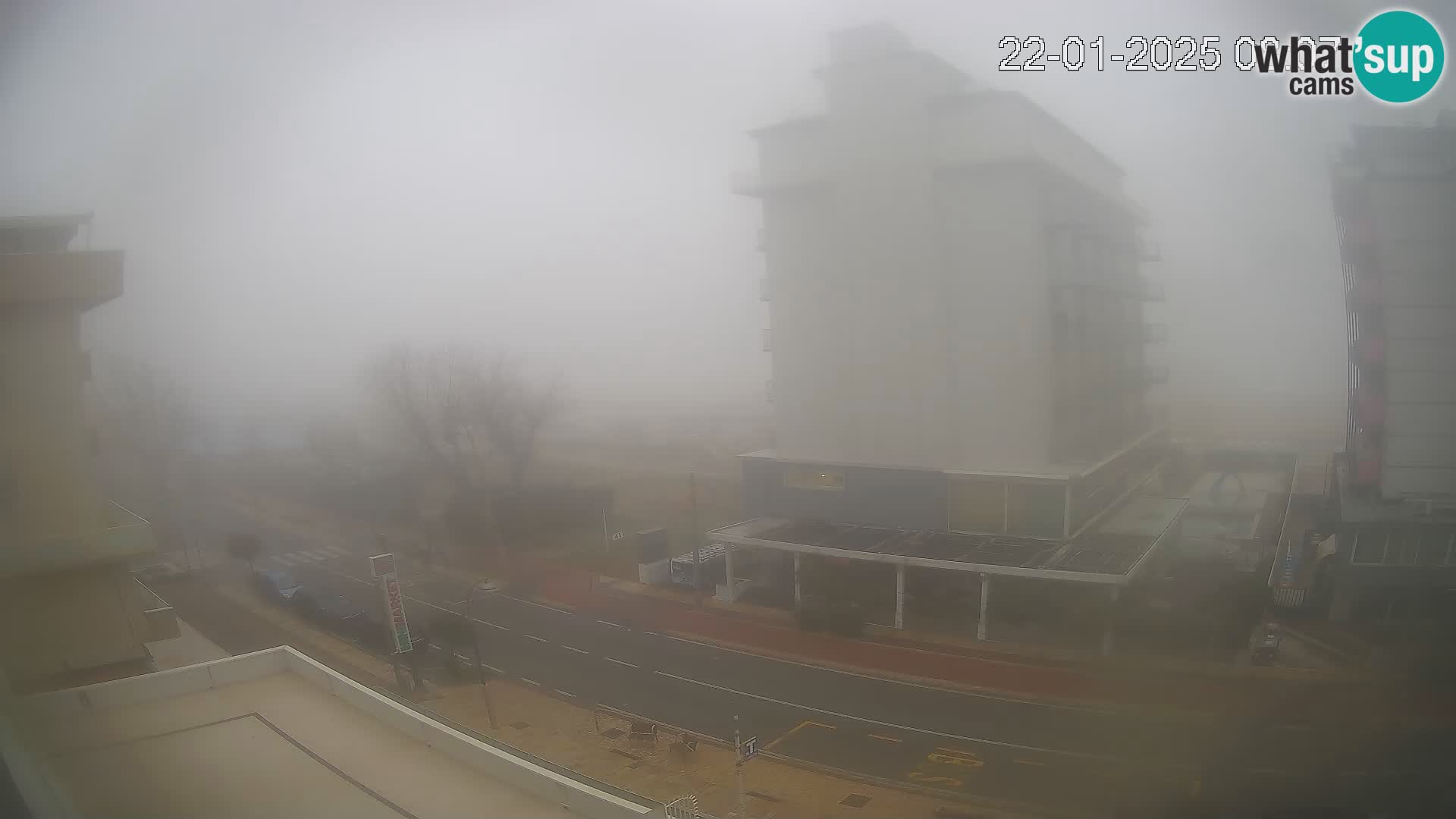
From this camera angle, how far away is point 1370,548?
8.54 feet

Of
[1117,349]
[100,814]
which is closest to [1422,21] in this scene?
[1117,349]

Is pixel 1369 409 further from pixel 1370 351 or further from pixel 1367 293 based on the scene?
pixel 1367 293

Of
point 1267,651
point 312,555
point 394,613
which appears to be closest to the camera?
point 1267,651

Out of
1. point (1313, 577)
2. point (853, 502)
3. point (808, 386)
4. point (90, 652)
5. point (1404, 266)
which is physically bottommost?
point (90, 652)

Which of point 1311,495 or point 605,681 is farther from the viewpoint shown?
point 605,681

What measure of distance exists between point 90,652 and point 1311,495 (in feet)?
18.9

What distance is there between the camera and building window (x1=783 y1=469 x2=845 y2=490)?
3631mm

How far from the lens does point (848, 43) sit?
10.2 feet

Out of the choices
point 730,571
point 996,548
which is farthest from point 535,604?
point 996,548

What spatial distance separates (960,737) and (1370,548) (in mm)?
1772

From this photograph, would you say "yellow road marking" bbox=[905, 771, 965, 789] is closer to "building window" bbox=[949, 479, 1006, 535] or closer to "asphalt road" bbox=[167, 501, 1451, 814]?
"asphalt road" bbox=[167, 501, 1451, 814]

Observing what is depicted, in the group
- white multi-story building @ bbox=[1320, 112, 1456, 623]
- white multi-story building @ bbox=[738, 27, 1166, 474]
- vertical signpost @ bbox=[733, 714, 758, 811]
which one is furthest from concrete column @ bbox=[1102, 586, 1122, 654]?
vertical signpost @ bbox=[733, 714, 758, 811]

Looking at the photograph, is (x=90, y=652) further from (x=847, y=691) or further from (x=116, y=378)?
(x=847, y=691)

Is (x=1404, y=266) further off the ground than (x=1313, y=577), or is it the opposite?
(x=1404, y=266)
